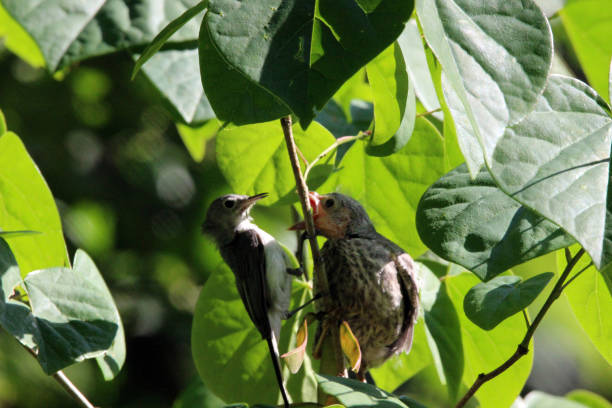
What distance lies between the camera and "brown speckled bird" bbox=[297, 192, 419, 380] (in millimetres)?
2334

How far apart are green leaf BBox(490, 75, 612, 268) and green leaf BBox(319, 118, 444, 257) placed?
0.63 meters

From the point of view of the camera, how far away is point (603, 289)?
1.80 meters

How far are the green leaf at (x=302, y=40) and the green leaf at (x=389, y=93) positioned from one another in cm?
28

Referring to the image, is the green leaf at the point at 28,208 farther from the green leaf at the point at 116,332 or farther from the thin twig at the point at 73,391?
the thin twig at the point at 73,391

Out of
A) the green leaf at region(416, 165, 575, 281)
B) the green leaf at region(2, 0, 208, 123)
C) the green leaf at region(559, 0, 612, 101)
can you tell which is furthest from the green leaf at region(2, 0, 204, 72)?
Result: the green leaf at region(559, 0, 612, 101)

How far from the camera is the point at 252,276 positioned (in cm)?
263

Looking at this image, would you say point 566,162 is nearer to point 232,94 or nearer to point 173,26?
point 232,94

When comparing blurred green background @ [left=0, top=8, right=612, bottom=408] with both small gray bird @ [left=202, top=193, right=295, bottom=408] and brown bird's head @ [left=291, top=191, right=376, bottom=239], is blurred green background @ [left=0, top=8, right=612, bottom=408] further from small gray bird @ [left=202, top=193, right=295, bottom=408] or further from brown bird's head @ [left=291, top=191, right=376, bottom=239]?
brown bird's head @ [left=291, top=191, right=376, bottom=239]

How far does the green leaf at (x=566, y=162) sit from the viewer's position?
→ 1200 millimetres

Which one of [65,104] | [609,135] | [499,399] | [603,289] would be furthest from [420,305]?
[65,104]

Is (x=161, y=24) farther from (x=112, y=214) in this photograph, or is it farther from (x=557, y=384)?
(x=557, y=384)

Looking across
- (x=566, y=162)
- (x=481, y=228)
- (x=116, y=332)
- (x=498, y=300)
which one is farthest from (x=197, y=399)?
(x=566, y=162)

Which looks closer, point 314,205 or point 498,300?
point 498,300

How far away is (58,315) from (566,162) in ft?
3.81
